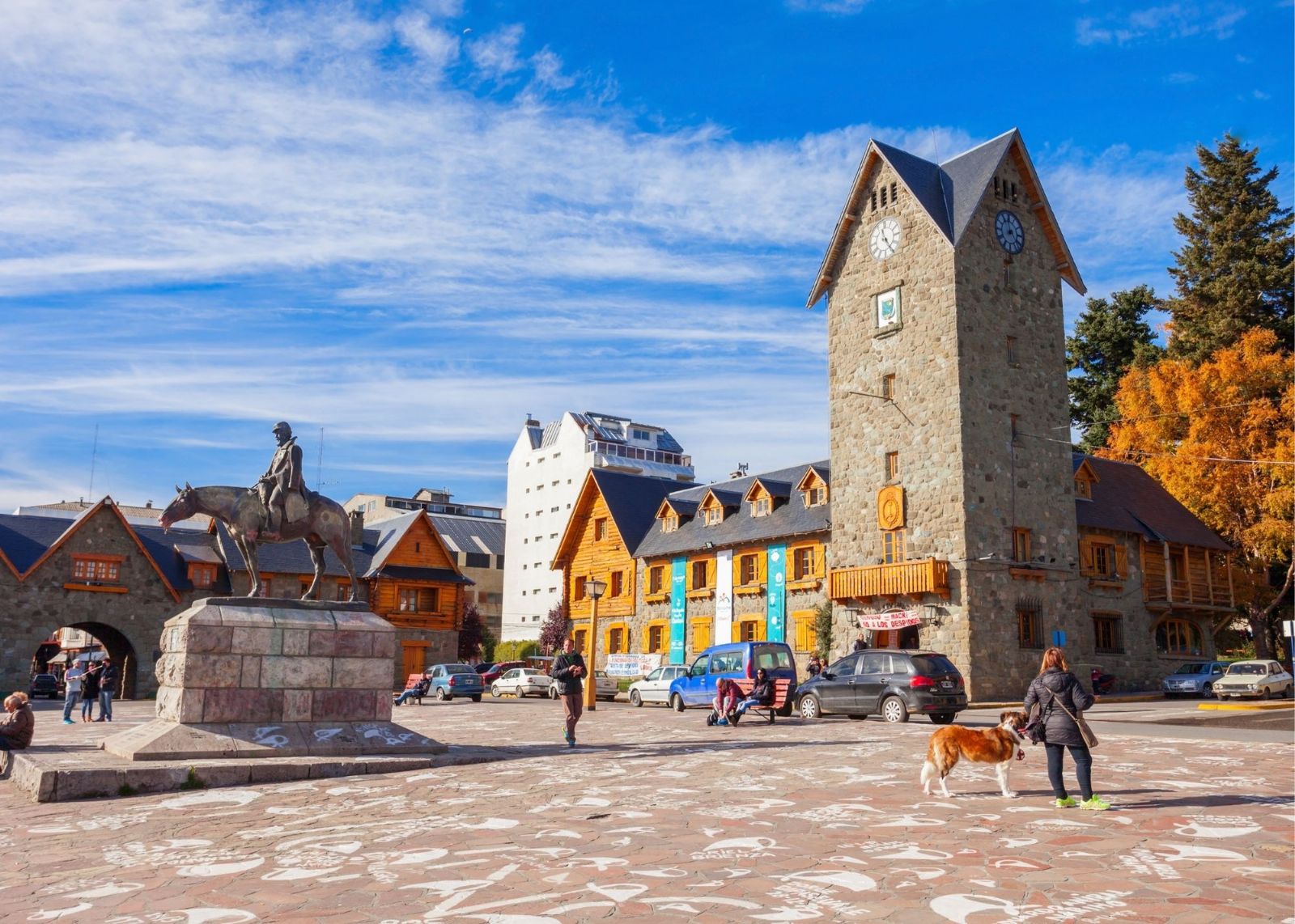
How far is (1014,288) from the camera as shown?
3812 centimetres

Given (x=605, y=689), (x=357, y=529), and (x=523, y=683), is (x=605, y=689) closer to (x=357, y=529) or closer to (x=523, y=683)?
(x=523, y=683)

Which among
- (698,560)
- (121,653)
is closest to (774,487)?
(698,560)

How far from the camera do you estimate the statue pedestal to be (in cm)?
1368

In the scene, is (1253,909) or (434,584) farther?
(434,584)

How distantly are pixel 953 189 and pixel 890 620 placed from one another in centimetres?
1590

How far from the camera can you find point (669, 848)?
833cm

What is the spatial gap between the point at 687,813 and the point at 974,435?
27.8 m

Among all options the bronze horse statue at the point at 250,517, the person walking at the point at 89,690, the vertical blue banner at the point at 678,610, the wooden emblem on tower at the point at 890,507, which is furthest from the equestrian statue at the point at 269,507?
the vertical blue banner at the point at 678,610

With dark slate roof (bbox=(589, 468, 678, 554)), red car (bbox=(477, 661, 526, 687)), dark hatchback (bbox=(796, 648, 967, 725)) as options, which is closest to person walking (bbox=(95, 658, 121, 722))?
dark hatchback (bbox=(796, 648, 967, 725))

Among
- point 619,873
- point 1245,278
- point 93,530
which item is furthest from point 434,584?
point 619,873

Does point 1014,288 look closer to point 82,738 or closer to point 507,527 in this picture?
point 82,738

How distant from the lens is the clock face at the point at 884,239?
128 ft

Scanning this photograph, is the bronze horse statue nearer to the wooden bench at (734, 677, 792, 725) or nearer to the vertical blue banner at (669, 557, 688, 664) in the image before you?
the wooden bench at (734, 677, 792, 725)

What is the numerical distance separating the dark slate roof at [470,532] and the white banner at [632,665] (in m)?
45.4
